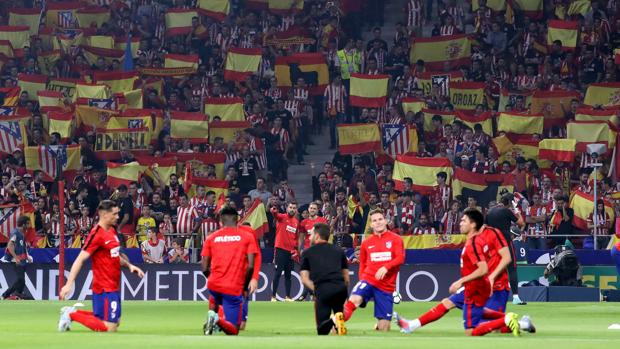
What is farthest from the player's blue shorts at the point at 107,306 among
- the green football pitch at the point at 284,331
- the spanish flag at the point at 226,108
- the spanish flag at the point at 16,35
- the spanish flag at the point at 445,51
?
the spanish flag at the point at 16,35

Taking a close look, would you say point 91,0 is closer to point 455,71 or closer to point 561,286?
point 455,71

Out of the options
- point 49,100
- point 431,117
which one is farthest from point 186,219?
point 49,100

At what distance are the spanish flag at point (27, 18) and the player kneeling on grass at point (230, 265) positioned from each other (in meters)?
30.2

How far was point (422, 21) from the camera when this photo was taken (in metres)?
44.8

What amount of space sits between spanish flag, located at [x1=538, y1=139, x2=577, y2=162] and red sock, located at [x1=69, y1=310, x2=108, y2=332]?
62.5ft

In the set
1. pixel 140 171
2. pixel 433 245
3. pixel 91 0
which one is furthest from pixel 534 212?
pixel 91 0

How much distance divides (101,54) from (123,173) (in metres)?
8.66

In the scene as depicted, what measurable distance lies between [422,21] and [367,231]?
1372 centimetres

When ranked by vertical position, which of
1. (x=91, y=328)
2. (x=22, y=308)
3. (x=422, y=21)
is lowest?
(x=22, y=308)

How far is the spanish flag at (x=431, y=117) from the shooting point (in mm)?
38062

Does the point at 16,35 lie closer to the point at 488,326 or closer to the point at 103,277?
the point at 103,277

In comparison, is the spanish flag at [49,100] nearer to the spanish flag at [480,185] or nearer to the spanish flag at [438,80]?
the spanish flag at [438,80]

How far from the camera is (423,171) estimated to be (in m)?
35.7

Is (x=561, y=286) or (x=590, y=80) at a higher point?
(x=590, y=80)
